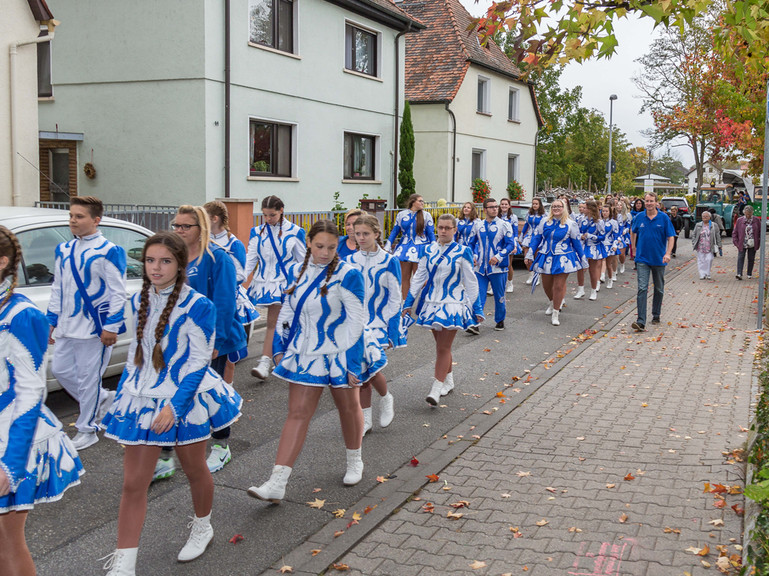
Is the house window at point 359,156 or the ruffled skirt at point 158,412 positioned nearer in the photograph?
the ruffled skirt at point 158,412

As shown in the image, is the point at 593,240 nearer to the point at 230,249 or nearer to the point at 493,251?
the point at 493,251

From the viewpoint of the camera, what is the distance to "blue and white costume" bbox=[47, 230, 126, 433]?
5.80 m

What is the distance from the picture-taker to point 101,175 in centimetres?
1834

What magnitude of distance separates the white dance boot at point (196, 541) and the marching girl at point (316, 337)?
0.60 meters

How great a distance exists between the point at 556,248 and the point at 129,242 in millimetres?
6958

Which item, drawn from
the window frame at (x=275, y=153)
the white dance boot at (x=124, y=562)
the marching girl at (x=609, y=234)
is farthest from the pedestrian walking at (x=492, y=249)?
the white dance boot at (x=124, y=562)

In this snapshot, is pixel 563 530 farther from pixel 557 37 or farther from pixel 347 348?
pixel 557 37

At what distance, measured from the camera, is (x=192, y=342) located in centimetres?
391

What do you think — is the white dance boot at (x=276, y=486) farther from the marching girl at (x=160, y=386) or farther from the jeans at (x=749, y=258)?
the jeans at (x=749, y=258)

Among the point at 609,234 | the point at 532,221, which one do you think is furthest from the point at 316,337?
the point at 609,234

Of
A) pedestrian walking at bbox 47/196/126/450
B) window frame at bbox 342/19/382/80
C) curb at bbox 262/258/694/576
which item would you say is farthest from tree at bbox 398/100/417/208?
pedestrian walking at bbox 47/196/126/450

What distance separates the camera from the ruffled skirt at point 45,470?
3.12 m

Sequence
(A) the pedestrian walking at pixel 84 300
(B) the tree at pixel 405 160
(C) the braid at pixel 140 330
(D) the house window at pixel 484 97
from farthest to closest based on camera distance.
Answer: (D) the house window at pixel 484 97
(B) the tree at pixel 405 160
(A) the pedestrian walking at pixel 84 300
(C) the braid at pixel 140 330

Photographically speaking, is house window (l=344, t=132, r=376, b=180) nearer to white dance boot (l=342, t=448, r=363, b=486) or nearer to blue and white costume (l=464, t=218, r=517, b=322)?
blue and white costume (l=464, t=218, r=517, b=322)
